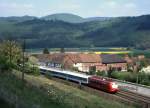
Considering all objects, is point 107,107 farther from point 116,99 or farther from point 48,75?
point 48,75

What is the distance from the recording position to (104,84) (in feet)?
138

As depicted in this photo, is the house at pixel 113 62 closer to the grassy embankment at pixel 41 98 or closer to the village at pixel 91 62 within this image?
the village at pixel 91 62

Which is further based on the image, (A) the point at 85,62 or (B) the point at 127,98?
(A) the point at 85,62

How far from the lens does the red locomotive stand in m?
40.7

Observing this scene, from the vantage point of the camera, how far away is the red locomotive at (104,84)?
134 ft

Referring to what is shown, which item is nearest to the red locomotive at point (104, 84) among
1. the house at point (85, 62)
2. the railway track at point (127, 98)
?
the railway track at point (127, 98)

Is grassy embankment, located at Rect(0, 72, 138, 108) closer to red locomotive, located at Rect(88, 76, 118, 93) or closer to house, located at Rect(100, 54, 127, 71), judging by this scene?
red locomotive, located at Rect(88, 76, 118, 93)

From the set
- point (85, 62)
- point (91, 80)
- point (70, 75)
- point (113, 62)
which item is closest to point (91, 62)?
point (85, 62)

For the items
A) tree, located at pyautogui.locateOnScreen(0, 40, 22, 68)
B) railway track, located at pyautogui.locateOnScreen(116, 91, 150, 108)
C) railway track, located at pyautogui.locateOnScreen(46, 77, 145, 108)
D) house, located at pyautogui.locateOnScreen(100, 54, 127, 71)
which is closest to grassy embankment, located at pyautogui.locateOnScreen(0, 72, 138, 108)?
railway track, located at pyautogui.locateOnScreen(46, 77, 145, 108)

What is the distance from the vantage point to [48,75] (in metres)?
58.2

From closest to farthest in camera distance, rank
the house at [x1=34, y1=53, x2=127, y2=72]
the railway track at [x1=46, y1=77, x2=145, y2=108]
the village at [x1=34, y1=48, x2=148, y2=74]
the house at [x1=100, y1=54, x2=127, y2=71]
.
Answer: the railway track at [x1=46, y1=77, x2=145, y2=108]
the village at [x1=34, y1=48, x2=148, y2=74]
the house at [x1=34, y1=53, x2=127, y2=72]
the house at [x1=100, y1=54, x2=127, y2=71]

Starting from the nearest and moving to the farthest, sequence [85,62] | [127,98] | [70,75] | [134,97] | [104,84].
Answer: [127,98] < [134,97] < [104,84] < [70,75] < [85,62]

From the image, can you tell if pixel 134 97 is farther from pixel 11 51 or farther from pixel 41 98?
pixel 11 51

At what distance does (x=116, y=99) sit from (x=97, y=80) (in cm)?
1042
